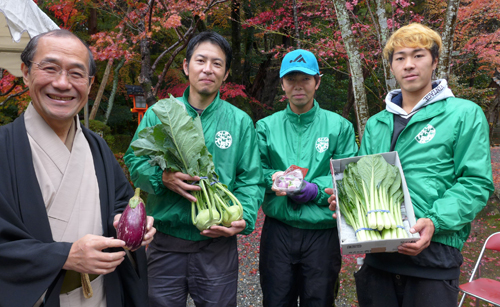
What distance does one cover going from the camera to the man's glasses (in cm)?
184

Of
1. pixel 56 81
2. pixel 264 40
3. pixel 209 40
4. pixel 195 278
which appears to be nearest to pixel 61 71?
pixel 56 81

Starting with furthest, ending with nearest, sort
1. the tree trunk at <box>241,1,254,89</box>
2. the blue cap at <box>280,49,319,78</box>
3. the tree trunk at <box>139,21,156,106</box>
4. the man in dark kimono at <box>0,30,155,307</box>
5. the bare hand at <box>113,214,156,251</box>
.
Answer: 1. the tree trunk at <box>241,1,254,89</box>
2. the tree trunk at <box>139,21,156,106</box>
3. the blue cap at <box>280,49,319,78</box>
4. the bare hand at <box>113,214,156,251</box>
5. the man in dark kimono at <box>0,30,155,307</box>

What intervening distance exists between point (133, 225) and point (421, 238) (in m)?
1.76

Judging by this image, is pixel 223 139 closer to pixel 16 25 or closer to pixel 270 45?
pixel 16 25

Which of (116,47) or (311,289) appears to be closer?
(311,289)

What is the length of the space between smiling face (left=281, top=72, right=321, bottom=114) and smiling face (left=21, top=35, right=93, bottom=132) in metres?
1.84

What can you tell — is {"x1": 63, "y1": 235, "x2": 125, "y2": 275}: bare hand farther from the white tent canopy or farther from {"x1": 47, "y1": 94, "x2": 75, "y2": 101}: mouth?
the white tent canopy

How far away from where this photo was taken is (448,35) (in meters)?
4.31

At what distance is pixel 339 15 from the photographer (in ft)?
15.5

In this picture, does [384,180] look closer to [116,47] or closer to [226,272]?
[226,272]

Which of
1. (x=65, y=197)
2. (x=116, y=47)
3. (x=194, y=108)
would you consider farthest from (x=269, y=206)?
(x=116, y=47)

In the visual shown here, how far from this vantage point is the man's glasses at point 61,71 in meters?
1.84

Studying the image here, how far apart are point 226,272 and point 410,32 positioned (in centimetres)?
233

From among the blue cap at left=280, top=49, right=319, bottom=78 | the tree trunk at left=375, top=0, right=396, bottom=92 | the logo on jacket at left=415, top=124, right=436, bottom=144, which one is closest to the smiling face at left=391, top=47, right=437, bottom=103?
the logo on jacket at left=415, top=124, right=436, bottom=144
